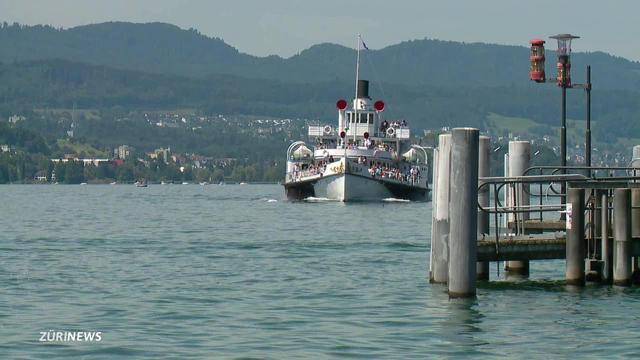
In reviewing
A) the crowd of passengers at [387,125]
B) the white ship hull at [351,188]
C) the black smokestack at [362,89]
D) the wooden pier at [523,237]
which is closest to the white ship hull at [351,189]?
the white ship hull at [351,188]

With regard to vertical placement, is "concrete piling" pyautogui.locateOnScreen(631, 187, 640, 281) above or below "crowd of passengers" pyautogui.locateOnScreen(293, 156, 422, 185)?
below

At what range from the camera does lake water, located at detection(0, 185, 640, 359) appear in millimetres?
24438

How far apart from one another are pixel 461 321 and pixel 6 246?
27.0 m

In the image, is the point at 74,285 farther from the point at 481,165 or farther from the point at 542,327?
the point at 542,327

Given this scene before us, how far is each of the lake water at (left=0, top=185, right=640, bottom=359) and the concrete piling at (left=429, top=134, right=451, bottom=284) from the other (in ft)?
3.07

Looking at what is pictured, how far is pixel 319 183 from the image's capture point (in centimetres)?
10769

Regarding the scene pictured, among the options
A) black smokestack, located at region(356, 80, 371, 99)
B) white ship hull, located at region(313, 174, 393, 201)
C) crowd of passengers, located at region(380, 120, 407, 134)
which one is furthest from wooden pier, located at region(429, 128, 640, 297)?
black smokestack, located at region(356, 80, 371, 99)

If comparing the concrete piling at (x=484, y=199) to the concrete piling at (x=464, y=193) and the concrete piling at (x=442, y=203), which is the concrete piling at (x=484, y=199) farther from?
the concrete piling at (x=464, y=193)

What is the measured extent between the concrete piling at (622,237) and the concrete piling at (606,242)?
371mm

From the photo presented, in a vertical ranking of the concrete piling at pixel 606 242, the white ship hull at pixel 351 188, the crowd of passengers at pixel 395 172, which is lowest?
the concrete piling at pixel 606 242

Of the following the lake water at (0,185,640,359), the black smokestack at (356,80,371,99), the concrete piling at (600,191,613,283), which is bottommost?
the lake water at (0,185,640,359)

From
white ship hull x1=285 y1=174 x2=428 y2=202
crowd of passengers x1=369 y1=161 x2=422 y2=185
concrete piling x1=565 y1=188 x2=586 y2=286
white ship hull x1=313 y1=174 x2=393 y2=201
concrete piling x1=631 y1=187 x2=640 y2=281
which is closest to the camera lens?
concrete piling x1=565 y1=188 x2=586 y2=286

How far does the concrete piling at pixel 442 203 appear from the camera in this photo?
29.3m

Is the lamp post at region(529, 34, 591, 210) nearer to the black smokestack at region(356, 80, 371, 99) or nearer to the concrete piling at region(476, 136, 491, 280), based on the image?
the concrete piling at region(476, 136, 491, 280)
